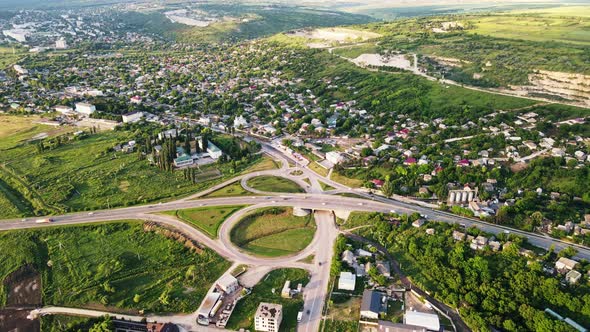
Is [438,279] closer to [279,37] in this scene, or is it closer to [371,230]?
[371,230]

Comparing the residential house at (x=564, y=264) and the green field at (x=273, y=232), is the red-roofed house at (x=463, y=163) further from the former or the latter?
the green field at (x=273, y=232)

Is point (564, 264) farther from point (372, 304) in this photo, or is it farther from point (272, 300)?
point (272, 300)

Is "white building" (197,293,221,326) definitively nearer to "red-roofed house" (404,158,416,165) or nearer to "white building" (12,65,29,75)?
"red-roofed house" (404,158,416,165)

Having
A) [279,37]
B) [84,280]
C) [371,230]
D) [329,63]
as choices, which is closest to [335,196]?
[371,230]

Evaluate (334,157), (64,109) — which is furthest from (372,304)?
(64,109)

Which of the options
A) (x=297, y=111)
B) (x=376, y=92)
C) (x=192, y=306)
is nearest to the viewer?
(x=192, y=306)

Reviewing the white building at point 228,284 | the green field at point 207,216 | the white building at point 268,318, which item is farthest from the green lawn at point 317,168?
the white building at point 268,318
